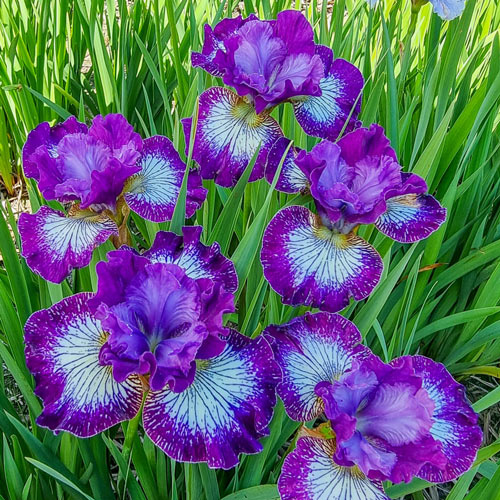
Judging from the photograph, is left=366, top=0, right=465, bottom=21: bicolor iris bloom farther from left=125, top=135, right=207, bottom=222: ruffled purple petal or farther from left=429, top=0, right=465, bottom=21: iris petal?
left=125, top=135, right=207, bottom=222: ruffled purple petal

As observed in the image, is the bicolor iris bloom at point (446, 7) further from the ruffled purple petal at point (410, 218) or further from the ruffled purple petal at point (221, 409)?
the ruffled purple petal at point (221, 409)

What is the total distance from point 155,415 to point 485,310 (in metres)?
0.66

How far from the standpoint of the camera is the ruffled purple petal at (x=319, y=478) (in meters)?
0.60

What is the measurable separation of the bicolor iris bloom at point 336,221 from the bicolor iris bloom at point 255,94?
2.7 inches

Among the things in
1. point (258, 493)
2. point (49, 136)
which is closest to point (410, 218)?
point (258, 493)

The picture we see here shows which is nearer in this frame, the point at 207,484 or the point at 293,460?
the point at 293,460

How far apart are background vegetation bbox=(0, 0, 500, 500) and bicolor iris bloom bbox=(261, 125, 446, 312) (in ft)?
0.15

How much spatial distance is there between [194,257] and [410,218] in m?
0.34

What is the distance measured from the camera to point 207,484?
753 mm

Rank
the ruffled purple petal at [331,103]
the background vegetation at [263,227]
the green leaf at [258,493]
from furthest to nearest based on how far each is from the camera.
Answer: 1. the ruffled purple petal at [331,103]
2. the background vegetation at [263,227]
3. the green leaf at [258,493]

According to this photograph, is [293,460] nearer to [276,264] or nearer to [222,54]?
[276,264]

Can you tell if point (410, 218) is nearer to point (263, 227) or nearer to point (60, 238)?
point (263, 227)

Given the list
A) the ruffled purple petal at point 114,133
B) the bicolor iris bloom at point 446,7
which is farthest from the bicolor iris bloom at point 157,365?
the bicolor iris bloom at point 446,7

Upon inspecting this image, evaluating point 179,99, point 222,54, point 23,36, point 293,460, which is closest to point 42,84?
point 23,36
